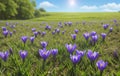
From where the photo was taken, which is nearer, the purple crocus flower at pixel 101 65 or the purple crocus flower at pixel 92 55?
the purple crocus flower at pixel 101 65

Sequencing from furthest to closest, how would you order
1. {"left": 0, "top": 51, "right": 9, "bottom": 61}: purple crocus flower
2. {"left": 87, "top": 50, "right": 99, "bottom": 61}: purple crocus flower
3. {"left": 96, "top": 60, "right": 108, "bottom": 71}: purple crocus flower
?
{"left": 0, "top": 51, "right": 9, "bottom": 61}: purple crocus flower, {"left": 87, "top": 50, "right": 99, "bottom": 61}: purple crocus flower, {"left": 96, "top": 60, "right": 108, "bottom": 71}: purple crocus flower

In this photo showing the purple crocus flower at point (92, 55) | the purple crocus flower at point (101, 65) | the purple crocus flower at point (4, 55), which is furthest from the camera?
the purple crocus flower at point (4, 55)

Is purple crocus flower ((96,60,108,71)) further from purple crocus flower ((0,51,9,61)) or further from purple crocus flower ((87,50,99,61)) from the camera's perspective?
purple crocus flower ((0,51,9,61))

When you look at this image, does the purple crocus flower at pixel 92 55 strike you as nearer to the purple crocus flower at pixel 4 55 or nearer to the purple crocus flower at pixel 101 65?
the purple crocus flower at pixel 101 65

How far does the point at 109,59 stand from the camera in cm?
485

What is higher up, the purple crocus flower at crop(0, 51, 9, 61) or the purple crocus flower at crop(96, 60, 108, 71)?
the purple crocus flower at crop(96, 60, 108, 71)

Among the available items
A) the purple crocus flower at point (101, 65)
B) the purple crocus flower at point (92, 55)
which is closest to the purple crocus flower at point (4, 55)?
the purple crocus flower at point (92, 55)

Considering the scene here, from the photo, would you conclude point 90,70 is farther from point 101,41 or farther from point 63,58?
point 101,41

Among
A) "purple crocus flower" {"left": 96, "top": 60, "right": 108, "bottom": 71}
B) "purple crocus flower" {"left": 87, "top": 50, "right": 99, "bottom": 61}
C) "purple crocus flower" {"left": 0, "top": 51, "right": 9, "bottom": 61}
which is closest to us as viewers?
"purple crocus flower" {"left": 96, "top": 60, "right": 108, "bottom": 71}

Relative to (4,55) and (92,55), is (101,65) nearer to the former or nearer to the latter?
(92,55)

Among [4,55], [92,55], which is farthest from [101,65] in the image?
[4,55]

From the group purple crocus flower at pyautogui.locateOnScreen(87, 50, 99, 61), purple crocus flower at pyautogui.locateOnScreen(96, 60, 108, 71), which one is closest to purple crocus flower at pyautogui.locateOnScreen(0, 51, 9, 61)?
purple crocus flower at pyautogui.locateOnScreen(87, 50, 99, 61)

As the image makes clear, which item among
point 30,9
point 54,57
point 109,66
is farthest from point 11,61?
point 30,9

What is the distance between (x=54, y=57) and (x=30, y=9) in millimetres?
72255
